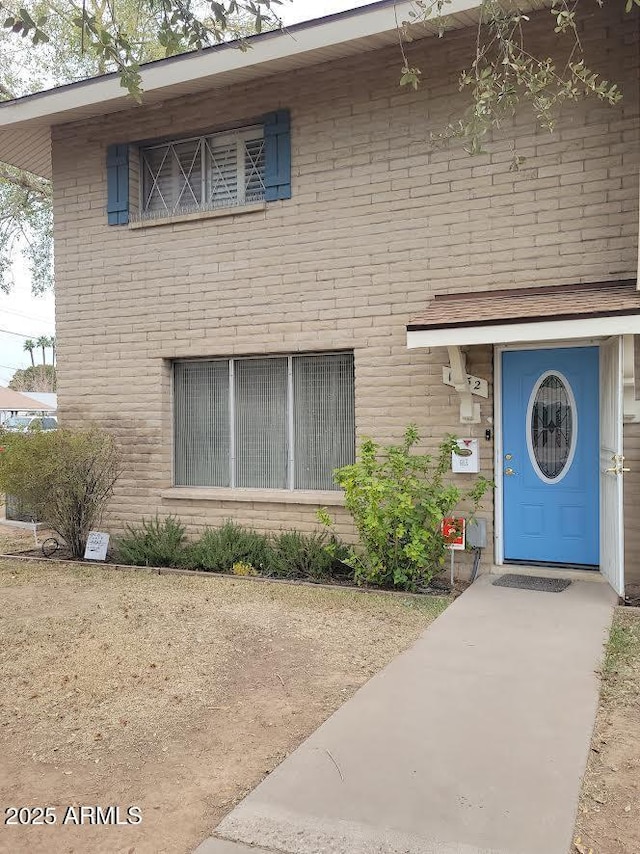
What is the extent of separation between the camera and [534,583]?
7.05m

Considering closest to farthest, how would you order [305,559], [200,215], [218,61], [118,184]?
[305,559], [218,61], [200,215], [118,184]

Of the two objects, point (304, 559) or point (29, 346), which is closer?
point (304, 559)

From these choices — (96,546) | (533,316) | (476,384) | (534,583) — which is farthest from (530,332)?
(96,546)

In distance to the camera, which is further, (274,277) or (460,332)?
(274,277)

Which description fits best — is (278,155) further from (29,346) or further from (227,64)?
(29,346)

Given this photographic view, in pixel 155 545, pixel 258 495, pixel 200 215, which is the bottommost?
pixel 155 545

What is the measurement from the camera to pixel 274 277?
28.1 feet

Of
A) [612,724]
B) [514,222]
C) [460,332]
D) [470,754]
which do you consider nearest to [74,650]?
[470,754]

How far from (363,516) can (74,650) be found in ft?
9.64

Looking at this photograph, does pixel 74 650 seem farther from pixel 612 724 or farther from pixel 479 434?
pixel 479 434

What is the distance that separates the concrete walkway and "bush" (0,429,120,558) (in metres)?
5.08

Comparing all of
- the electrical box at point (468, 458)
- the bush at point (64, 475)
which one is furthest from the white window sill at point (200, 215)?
the electrical box at point (468, 458)

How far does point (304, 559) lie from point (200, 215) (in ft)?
14.2

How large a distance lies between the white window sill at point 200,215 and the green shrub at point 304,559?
387 cm
